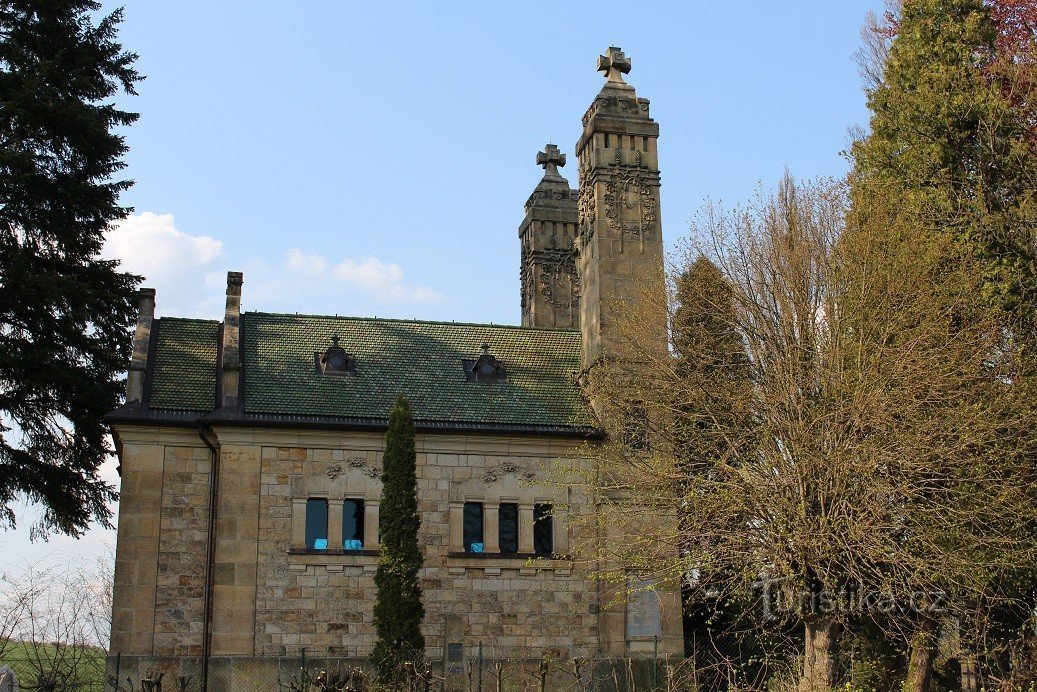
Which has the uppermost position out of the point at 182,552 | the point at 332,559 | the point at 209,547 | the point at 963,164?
the point at 963,164

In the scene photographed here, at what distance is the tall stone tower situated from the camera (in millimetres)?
29562

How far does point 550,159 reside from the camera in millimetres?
42844

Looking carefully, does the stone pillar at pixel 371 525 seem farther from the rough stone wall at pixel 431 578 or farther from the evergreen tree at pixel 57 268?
the evergreen tree at pixel 57 268

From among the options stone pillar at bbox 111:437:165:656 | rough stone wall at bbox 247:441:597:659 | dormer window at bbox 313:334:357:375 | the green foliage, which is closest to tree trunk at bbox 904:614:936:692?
the green foliage

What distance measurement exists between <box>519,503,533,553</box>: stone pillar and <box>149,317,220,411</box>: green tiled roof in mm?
7698

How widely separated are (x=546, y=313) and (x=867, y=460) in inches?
795

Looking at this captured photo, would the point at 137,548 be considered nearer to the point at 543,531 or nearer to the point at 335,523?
the point at 335,523

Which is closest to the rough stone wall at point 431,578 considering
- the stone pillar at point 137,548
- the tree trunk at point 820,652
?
the stone pillar at point 137,548

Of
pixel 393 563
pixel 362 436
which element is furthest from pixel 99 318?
pixel 393 563

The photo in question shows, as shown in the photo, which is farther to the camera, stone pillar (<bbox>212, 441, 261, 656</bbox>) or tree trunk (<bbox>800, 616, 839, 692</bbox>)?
stone pillar (<bbox>212, 441, 261, 656</bbox>)

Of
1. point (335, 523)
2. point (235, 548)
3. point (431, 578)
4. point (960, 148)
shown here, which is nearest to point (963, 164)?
point (960, 148)

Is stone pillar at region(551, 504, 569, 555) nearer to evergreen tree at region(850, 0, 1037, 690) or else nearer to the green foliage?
evergreen tree at region(850, 0, 1037, 690)

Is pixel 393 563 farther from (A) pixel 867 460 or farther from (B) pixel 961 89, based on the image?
(B) pixel 961 89

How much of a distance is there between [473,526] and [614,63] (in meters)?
13.8
